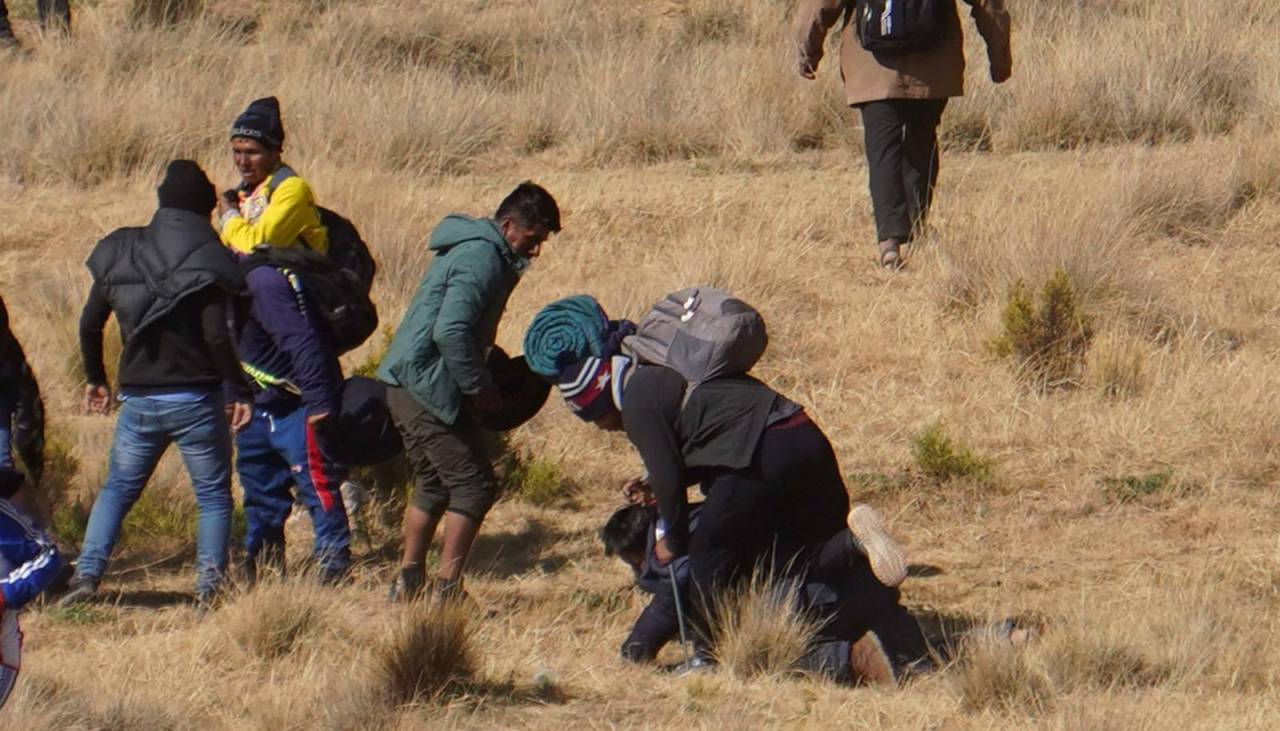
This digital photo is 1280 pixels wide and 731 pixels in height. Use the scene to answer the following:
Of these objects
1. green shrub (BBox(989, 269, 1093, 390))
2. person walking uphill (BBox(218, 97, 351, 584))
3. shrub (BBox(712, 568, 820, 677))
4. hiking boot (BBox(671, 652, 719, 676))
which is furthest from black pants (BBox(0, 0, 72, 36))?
shrub (BBox(712, 568, 820, 677))

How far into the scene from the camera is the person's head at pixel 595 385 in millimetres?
6656

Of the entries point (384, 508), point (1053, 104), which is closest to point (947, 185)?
point (1053, 104)

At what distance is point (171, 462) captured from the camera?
930 cm

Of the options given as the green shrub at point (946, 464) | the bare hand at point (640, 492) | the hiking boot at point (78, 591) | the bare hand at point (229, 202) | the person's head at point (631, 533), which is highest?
the bare hand at point (229, 202)

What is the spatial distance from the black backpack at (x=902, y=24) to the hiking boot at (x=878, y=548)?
4241 millimetres

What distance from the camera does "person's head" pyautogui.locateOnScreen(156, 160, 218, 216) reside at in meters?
7.32

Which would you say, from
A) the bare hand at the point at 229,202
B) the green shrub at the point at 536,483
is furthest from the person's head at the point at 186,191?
the green shrub at the point at 536,483

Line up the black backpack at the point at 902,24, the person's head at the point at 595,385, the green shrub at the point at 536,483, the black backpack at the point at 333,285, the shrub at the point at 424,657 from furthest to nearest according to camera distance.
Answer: the black backpack at the point at 902,24 → the green shrub at the point at 536,483 → the black backpack at the point at 333,285 → the person's head at the point at 595,385 → the shrub at the point at 424,657

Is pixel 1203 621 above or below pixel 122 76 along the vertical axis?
below

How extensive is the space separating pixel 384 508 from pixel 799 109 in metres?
5.50

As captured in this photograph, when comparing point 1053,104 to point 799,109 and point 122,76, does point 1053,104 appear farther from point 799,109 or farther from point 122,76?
point 122,76

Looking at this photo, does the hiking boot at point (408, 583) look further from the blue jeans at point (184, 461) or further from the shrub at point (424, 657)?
the shrub at point (424, 657)

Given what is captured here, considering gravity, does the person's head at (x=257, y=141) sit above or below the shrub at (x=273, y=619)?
above

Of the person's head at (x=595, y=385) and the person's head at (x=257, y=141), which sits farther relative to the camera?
the person's head at (x=257, y=141)
